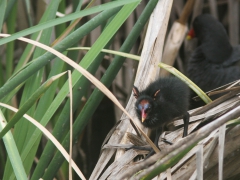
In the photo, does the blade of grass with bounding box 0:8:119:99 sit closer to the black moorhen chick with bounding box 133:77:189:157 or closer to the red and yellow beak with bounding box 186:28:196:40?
the black moorhen chick with bounding box 133:77:189:157

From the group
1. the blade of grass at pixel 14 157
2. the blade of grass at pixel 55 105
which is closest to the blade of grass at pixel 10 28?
the blade of grass at pixel 55 105

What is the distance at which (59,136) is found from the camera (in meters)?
1.35

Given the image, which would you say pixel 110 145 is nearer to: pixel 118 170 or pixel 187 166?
pixel 118 170

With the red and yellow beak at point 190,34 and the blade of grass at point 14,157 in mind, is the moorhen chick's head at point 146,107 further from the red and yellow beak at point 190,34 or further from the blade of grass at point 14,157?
the red and yellow beak at point 190,34

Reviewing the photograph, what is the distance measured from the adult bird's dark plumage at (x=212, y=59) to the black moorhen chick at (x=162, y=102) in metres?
0.74

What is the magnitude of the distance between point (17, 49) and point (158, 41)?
103 centimetres

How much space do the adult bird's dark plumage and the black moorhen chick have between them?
744mm

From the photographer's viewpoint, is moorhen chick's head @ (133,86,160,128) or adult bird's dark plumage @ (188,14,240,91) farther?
adult bird's dark plumage @ (188,14,240,91)

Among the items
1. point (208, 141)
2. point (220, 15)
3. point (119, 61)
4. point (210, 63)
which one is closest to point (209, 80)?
point (210, 63)

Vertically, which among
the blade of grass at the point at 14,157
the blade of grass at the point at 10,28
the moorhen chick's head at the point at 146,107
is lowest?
the blade of grass at the point at 14,157

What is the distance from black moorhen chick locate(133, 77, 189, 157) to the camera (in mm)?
1327

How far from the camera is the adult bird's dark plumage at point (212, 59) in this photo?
7.02 feet

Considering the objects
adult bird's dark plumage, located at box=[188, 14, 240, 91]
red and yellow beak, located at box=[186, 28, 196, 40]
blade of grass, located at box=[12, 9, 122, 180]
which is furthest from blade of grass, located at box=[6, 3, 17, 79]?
red and yellow beak, located at box=[186, 28, 196, 40]

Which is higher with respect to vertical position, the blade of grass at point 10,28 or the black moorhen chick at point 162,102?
the blade of grass at point 10,28
